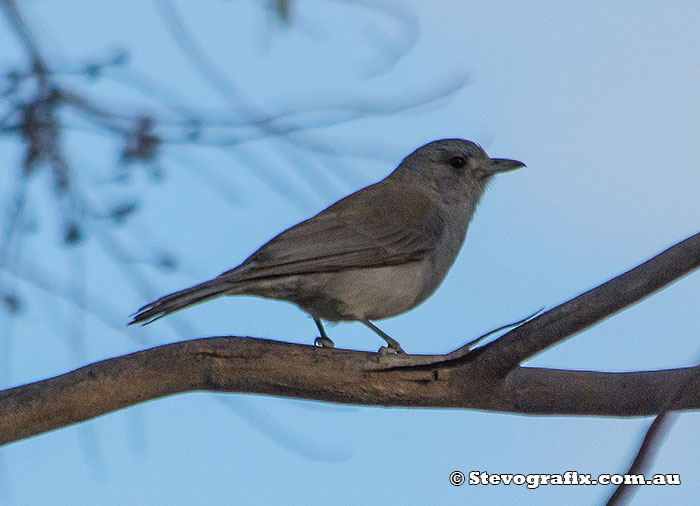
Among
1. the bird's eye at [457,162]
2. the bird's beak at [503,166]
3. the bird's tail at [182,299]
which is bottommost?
the bird's tail at [182,299]

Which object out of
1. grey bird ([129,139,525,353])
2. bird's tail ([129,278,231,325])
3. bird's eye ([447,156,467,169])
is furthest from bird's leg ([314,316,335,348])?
bird's eye ([447,156,467,169])

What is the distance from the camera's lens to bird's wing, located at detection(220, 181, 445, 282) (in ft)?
15.2

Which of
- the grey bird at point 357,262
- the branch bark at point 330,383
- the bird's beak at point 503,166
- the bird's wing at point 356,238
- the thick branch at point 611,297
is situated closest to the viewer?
the thick branch at point 611,297

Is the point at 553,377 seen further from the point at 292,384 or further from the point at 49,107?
the point at 49,107

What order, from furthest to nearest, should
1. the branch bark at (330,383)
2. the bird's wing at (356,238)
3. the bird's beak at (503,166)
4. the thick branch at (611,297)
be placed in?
the bird's beak at (503,166) < the bird's wing at (356,238) < the branch bark at (330,383) < the thick branch at (611,297)


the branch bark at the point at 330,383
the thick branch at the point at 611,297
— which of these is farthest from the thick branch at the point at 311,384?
the thick branch at the point at 611,297

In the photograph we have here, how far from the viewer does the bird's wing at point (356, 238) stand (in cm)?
464

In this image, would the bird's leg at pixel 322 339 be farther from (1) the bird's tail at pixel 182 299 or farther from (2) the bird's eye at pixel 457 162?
(2) the bird's eye at pixel 457 162

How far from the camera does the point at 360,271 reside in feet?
16.0

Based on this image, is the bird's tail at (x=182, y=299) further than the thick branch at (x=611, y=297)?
Yes

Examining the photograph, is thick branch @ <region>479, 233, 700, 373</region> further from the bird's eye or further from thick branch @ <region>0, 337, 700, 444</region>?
the bird's eye

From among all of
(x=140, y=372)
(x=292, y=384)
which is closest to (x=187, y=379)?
(x=140, y=372)

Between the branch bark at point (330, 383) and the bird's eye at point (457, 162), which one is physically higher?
the bird's eye at point (457, 162)

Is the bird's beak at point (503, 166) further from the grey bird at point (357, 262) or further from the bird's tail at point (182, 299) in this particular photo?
the bird's tail at point (182, 299)
